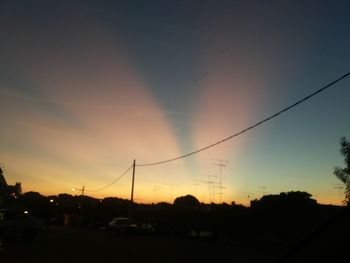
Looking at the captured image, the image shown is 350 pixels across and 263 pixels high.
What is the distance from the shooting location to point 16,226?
28562mm

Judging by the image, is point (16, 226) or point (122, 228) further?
point (122, 228)

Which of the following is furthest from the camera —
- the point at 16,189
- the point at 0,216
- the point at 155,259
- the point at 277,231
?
the point at 16,189

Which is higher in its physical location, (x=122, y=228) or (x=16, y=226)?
(x=122, y=228)

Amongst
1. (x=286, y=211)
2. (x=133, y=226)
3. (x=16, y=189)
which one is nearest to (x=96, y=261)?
(x=133, y=226)

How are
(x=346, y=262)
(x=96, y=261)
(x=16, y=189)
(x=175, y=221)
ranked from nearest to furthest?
1. (x=346, y=262)
2. (x=96, y=261)
3. (x=175, y=221)
4. (x=16, y=189)

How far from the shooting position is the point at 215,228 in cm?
4397

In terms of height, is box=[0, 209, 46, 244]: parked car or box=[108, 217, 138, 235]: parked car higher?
box=[108, 217, 138, 235]: parked car

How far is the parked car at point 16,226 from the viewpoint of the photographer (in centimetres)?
2809

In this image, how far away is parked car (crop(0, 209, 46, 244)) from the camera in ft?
92.2

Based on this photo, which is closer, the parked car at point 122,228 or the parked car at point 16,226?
the parked car at point 16,226

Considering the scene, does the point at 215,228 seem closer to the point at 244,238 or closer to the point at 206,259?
the point at 244,238

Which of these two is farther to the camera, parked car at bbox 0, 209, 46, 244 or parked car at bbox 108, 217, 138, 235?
parked car at bbox 108, 217, 138, 235

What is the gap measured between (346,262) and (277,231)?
40615 millimetres

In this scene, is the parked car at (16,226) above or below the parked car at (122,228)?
below
